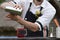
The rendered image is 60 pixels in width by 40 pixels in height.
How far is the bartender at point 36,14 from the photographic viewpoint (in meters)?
2.36

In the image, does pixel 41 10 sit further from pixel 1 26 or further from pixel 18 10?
pixel 1 26

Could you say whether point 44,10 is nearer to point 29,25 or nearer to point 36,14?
point 36,14

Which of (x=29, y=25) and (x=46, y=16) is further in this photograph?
(x=46, y=16)

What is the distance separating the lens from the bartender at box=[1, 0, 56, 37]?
2359mm

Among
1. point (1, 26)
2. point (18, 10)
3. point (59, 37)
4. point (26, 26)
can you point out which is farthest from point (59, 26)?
point (1, 26)

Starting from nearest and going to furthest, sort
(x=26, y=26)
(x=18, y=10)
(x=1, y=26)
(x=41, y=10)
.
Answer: (x=18, y=10) < (x=26, y=26) < (x=41, y=10) < (x=1, y=26)

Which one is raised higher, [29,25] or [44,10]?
[44,10]

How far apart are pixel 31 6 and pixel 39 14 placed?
11cm

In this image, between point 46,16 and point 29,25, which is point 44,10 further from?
point 29,25

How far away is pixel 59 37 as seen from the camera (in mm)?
2256

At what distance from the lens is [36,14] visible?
2.45 meters

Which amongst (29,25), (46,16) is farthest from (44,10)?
(29,25)

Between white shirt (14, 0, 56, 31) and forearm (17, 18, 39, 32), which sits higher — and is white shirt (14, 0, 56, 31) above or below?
above

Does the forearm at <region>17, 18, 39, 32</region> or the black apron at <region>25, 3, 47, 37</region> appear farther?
the black apron at <region>25, 3, 47, 37</region>
